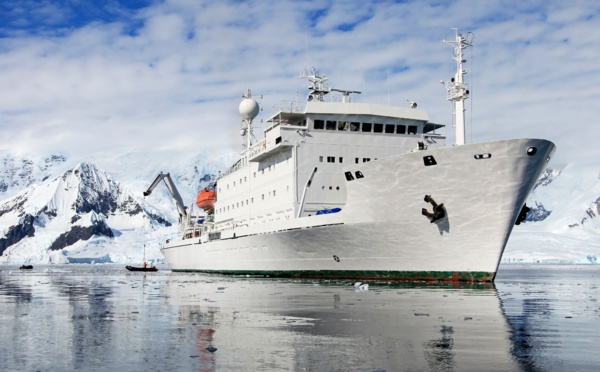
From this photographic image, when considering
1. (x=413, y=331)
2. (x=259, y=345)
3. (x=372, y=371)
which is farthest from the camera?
(x=413, y=331)

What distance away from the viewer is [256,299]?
1938cm

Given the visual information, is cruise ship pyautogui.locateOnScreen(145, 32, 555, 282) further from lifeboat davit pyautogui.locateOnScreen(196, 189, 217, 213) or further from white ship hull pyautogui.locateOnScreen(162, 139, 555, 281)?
lifeboat davit pyautogui.locateOnScreen(196, 189, 217, 213)

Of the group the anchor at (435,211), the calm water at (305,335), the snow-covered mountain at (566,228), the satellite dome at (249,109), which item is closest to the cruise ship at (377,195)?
the anchor at (435,211)

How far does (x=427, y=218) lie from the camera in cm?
2533

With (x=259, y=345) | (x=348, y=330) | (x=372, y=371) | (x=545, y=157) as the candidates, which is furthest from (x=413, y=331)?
(x=545, y=157)

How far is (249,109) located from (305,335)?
1589 inches

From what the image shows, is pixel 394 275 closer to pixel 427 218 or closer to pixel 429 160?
pixel 427 218

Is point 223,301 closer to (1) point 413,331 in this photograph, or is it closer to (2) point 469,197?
(1) point 413,331

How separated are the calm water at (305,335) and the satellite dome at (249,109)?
109 feet

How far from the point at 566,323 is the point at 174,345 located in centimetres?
774

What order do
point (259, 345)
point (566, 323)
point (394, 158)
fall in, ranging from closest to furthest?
point (259, 345) → point (566, 323) → point (394, 158)

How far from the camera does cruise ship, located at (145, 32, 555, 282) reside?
24547 millimetres

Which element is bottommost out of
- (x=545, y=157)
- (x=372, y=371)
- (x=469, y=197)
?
(x=372, y=371)

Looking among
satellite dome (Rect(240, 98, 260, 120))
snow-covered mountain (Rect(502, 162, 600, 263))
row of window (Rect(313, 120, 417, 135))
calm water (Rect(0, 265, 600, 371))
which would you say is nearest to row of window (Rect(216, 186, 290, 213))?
row of window (Rect(313, 120, 417, 135))
